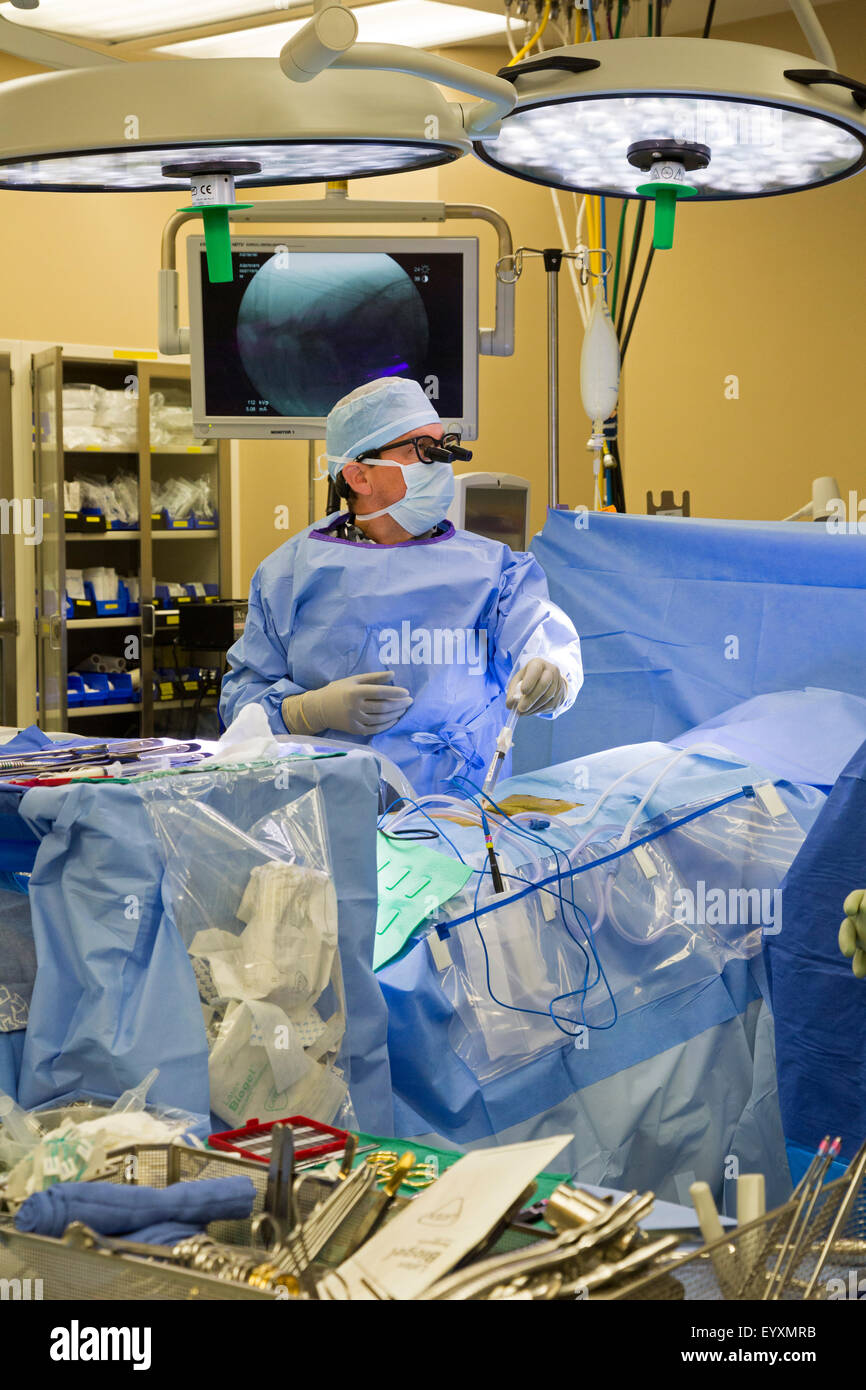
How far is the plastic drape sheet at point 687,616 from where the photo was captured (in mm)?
2918

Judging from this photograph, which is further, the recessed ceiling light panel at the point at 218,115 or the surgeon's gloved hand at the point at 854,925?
the surgeon's gloved hand at the point at 854,925

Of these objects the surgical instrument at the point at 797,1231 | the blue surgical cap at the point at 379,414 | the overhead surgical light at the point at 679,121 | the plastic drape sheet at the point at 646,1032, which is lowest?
the plastic drape sheet at the point at 646,1032

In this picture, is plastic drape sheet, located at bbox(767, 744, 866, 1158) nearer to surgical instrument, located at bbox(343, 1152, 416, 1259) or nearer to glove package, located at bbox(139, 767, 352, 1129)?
glove package, located at bbox(139, 767, 352, 1129)

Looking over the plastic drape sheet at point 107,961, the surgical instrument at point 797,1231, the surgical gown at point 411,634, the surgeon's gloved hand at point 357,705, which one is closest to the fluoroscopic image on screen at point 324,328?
the surgical gown at point 411,634

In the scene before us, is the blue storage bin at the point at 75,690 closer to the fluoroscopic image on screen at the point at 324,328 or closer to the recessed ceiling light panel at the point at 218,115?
the fluoroscopic image on screen at the point at 324,328

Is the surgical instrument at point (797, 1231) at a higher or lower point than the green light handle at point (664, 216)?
lower

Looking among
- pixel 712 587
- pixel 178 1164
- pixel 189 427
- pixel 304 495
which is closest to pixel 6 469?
pixel 189 427

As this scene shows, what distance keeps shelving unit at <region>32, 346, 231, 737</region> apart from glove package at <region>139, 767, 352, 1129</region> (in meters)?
4.11

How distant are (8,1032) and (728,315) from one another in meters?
4.39

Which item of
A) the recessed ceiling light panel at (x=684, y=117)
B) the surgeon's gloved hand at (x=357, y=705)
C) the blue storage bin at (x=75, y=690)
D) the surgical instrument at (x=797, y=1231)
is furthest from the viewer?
the blue storage bin at (x=75, y=690)

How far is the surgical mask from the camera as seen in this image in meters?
2.86

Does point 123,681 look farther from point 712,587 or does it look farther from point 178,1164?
point 178,1164

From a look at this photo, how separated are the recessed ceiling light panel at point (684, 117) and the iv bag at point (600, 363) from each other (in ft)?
3.90

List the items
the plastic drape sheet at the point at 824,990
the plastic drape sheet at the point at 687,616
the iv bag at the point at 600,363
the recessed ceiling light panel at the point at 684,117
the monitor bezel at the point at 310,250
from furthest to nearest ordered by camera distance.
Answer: the monitor bezel at the point at 310,250 < the iv bag at the point at 600,363 < the plastic drape sheet at the point at 687,616 < the plastic drape sheet at the point at 824,990 < the recessed ceiling light panel at the point at 684,117
